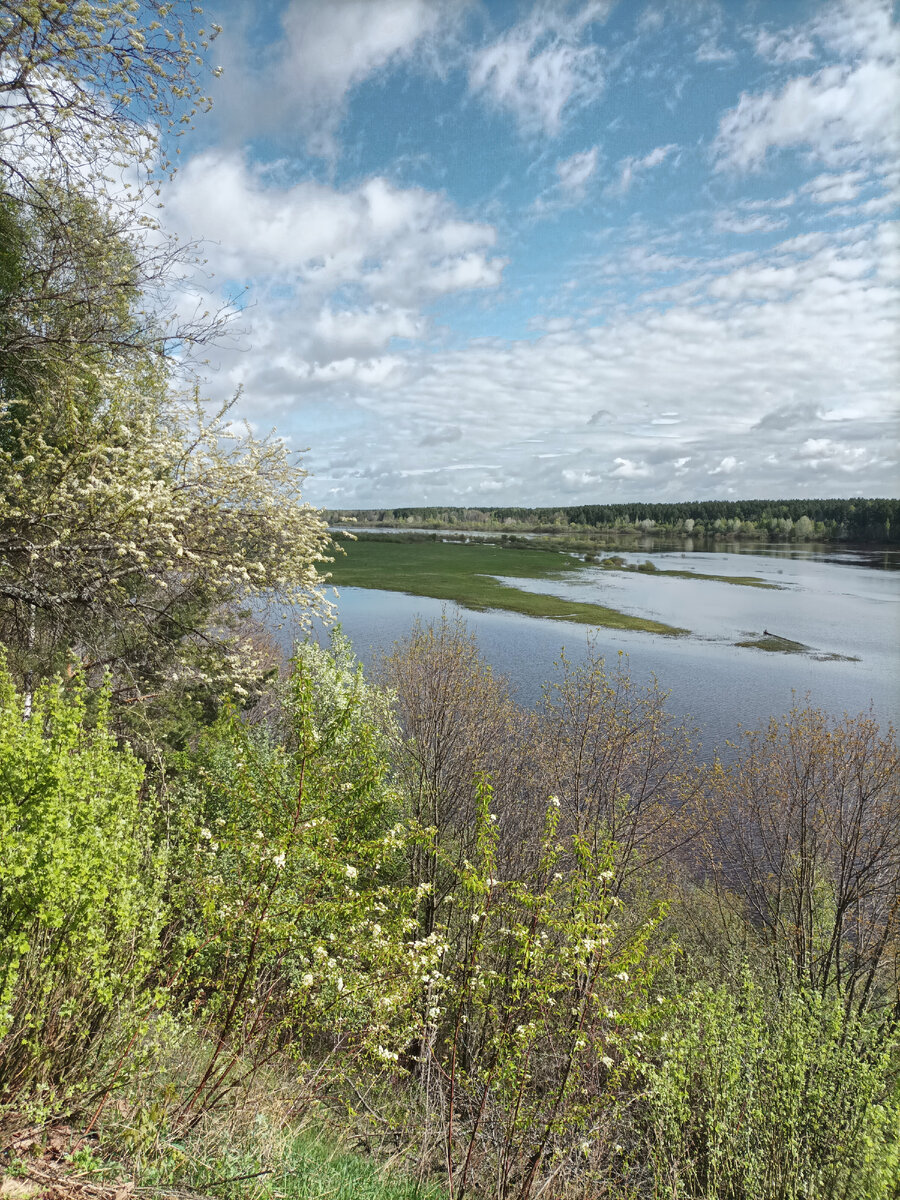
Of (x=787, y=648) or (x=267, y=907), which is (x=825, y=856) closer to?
(x=267, y=907)

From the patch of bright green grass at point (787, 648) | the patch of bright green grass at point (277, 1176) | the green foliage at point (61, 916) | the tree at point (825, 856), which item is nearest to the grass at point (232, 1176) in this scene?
the patch of bright green grass at point (277, 1176)

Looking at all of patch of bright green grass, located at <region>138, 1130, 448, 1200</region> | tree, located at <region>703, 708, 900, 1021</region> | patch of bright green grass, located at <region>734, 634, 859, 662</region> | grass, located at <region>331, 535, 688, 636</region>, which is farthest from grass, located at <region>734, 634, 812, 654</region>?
patch of bright green grass, located at <region>138, 1130, 448, 1200</region>

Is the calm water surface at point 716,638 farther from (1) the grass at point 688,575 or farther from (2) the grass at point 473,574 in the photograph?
(2) the grass at point 473,574

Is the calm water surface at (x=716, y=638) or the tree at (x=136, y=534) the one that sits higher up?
the tree at (x=136, y=534)

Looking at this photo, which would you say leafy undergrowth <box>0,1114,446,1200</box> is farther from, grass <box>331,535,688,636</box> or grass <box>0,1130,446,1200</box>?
grass <box>331,535,688,636</box>

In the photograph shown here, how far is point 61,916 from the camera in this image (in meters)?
3.54

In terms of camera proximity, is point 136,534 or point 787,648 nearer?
point 136,534

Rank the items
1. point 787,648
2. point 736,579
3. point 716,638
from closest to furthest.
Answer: point 787,648 < point 716,638 < point 736,579

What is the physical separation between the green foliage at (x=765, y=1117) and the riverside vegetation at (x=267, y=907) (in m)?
0.06

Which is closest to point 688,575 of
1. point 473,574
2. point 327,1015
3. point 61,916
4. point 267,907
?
point 473,574

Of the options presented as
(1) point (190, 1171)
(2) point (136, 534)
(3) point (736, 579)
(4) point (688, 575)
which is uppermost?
(2) point (136, 534)

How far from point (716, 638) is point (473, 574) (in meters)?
40.5

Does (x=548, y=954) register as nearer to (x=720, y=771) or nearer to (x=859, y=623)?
(x=720, y=771)

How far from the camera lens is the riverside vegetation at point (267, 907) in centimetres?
394
